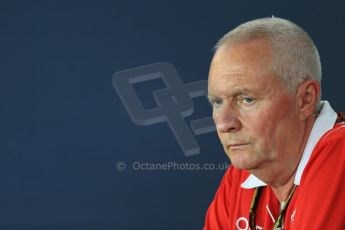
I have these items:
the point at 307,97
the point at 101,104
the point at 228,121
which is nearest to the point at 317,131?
the point at 307,97

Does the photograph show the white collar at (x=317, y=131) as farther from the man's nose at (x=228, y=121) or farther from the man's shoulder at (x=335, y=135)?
the man's nose at (x=228, y=121)

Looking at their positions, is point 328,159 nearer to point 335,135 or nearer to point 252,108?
point 335,135

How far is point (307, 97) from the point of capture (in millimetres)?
1016

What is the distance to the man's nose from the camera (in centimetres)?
100

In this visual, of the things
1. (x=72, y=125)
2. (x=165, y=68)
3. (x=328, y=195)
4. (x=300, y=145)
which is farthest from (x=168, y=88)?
(x=328, y=195)

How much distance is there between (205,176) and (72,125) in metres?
0.68

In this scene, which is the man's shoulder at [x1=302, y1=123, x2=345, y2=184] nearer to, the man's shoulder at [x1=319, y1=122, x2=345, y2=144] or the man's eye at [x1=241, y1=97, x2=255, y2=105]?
the man's shoulder at [x1=319, y1=122, x2=345, y2=144]

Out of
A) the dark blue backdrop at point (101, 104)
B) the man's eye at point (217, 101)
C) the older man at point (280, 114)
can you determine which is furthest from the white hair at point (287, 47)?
the dark blue backdrop at point (101, 104)

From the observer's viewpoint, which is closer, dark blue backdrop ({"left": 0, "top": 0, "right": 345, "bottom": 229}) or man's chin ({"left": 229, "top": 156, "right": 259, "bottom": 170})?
man's chin ({"left": 229, "top": 156, "right": 259, "bottom": 170})

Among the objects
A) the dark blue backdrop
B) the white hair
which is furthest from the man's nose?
the dark blue backdrop

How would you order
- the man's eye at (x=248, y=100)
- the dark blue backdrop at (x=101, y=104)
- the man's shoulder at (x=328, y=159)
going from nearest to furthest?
the man's shoulder at (x=328, y=159)
the man's eye at (x=248, y=100)
the dark blue backdrop at (x=101, y=104)

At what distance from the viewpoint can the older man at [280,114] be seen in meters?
0.90

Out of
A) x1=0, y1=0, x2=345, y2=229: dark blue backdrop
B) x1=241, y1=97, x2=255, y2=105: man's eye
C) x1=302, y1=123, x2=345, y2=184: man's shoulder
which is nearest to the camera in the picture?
x1=302, y1=123, x2=345, y2=184: man's shoulder

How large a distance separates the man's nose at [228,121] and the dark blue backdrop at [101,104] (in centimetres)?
168
